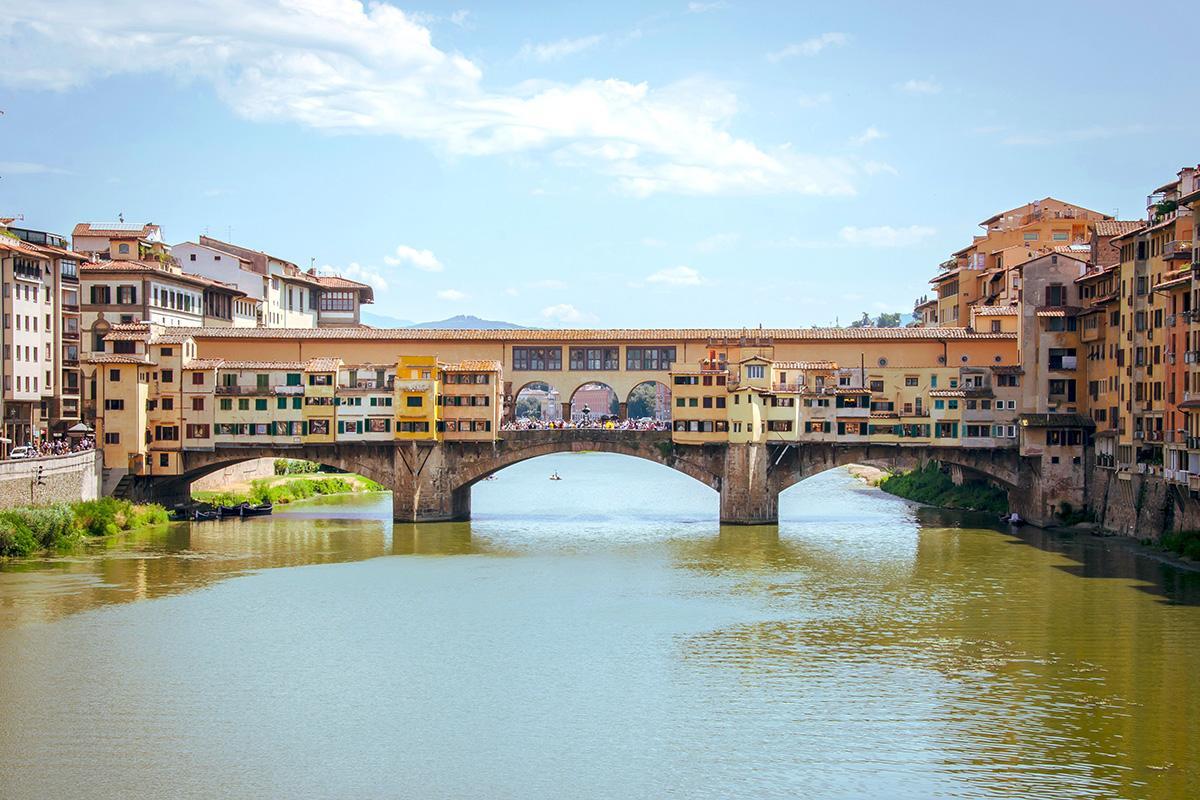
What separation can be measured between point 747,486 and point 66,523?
21846 millimetres

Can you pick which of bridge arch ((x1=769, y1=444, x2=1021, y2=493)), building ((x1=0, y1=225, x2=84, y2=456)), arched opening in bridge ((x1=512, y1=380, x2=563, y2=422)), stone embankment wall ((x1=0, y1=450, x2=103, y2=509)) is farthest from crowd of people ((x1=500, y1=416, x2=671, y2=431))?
arched opening in bridge ((x1=512, y1=380, x2=563, y2=422))

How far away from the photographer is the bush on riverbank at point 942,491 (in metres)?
55.7

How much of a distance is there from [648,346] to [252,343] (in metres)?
14.7

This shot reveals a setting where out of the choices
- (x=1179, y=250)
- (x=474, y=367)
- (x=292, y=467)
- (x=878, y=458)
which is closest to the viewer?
(x=1179, y=250)

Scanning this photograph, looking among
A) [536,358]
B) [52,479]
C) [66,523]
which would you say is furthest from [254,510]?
[536,358]

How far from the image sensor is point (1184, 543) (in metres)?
39.6

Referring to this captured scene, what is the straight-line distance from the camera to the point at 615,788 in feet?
72.0

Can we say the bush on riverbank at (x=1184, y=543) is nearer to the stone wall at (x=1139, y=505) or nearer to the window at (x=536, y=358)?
the stone wall at (x=1139, y=505)

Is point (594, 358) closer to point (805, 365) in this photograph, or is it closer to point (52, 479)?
point (805, 365)

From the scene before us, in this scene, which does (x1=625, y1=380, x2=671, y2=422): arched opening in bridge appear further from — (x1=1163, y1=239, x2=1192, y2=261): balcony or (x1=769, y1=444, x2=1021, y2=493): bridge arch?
(x1=1163, y1=239, x2=1192, y2=261): balcony

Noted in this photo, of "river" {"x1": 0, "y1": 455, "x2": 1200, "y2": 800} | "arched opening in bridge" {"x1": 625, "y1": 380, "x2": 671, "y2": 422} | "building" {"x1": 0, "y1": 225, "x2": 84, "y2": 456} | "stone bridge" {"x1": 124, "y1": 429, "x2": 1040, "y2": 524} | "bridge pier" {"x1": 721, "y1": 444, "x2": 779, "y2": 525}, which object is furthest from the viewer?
"arched opening in bridge" {"x1": 625, "y1": 380, "x2": 671, "y2": 422}

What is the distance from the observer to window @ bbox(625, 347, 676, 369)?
178 feet

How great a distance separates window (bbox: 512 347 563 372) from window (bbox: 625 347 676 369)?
2604 mm

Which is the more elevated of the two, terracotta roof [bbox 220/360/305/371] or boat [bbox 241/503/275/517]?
terracotta roof [bbox 220/360/305/371]
